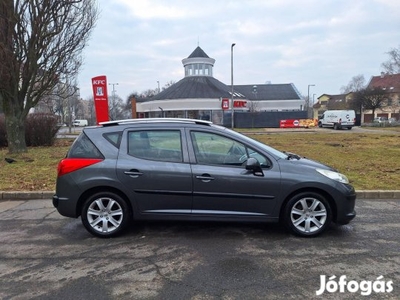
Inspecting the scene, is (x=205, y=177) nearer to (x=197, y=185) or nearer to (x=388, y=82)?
(x=197, y=185)

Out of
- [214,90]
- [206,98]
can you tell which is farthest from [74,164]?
[214,90]

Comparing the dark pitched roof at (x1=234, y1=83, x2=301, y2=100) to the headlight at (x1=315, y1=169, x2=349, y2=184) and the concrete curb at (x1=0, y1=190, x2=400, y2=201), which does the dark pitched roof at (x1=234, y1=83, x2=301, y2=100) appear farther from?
the headlight at (x1=315, y1=169, x2=349, y2=184)

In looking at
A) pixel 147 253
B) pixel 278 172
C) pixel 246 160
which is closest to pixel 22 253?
pixel 147 253

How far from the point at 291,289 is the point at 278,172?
5.28 feet

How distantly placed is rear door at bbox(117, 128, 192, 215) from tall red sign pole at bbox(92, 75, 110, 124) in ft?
21.0

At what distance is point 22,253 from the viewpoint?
3873 millimetres

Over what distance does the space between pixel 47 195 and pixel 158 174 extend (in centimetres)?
354

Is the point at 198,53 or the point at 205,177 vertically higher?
the point at 198,53

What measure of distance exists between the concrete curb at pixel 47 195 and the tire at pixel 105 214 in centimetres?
262

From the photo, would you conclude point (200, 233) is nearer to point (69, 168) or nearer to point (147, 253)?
point (147, 253)

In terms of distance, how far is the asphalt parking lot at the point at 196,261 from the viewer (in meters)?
2.99

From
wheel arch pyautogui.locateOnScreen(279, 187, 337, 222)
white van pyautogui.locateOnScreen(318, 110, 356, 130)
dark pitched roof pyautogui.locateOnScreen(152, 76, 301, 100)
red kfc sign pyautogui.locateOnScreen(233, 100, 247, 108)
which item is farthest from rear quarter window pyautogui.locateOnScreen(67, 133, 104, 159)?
red kfc sign pyautogui.locateOnScreen(233, 100, 247, 108)

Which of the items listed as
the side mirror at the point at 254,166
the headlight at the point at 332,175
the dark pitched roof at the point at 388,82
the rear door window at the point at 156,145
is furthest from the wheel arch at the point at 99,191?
the dark pitched roof at the point at 388,82

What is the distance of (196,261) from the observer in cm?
359
